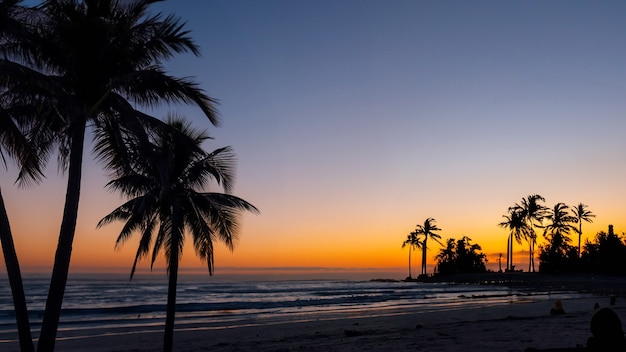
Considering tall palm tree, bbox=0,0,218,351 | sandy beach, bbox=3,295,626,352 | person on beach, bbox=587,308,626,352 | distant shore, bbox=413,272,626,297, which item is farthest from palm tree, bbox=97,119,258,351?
distant shore, bbox=413,272,626,297

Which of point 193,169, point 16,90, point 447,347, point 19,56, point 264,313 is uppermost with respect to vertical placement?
point 19,56

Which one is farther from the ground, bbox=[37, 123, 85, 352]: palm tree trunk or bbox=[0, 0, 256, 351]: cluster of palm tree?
bbox=[0, 0, 256, 351]: cluster of palm tree

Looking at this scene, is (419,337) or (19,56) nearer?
(19,56)

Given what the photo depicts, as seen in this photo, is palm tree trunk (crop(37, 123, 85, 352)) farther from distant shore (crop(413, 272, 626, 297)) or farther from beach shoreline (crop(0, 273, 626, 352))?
distant shore (crop(413, 272, 626, 297))

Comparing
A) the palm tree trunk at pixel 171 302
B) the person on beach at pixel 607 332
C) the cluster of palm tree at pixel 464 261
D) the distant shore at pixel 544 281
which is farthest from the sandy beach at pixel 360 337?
the cluster of palm tree at pixel 464 261

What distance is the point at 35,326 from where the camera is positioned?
32.0 m

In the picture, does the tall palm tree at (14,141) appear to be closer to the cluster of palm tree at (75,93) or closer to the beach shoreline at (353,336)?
the cluster of palm tree at (75,93)

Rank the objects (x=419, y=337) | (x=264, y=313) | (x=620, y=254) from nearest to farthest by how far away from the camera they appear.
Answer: (x=419, y=337) → (x=264, y=313) → (x=620, y=254)

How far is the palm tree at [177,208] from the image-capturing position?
45.4 feet

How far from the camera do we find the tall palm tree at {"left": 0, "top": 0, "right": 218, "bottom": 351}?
9.97 m

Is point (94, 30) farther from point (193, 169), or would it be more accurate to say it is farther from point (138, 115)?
point (193, 169)

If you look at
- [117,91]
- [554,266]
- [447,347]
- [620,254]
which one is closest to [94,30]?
[117,91]

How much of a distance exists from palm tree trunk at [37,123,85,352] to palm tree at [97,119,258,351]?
8.06 feet

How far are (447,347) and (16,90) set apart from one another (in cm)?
1188
